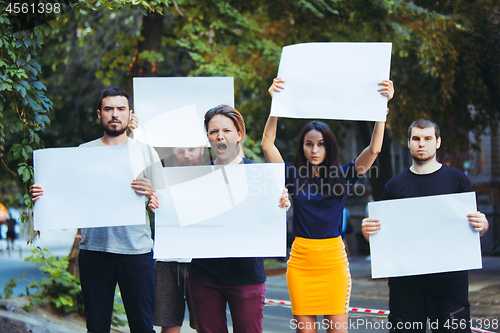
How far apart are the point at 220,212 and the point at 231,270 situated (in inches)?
14.1

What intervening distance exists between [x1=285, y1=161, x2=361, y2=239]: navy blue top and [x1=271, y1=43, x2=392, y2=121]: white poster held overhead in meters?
0.38

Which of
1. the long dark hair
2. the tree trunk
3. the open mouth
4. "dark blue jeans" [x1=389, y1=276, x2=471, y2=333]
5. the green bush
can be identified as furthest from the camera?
the tree trunk

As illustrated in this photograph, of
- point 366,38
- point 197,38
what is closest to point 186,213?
point 197,38

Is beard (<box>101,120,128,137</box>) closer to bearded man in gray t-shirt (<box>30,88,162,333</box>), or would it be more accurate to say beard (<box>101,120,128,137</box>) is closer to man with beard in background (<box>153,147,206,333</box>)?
bearded man in gray t-shirt (<box>30,88,162,333</box>)

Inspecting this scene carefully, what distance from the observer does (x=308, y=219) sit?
3244 millimetres

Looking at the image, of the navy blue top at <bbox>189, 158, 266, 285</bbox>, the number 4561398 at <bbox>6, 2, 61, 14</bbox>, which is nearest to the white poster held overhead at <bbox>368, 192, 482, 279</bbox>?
the navy blue top at <bbox>189, 158, 266, 285</bbox>

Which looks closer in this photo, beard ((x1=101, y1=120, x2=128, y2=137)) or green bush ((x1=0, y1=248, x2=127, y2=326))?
beard ((x1=101, y1=120, x2=128, y2=137))

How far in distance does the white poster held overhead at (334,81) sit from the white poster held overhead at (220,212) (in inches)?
20.6

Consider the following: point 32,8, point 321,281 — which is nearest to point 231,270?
point 321,281

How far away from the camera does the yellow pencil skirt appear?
320 cm

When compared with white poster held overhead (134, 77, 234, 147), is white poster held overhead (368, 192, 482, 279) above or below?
below

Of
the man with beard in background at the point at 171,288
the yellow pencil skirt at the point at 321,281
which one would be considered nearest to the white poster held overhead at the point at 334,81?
the yellow pencil skirt at the point at 321,281

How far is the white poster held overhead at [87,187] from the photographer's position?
3268 millimetres

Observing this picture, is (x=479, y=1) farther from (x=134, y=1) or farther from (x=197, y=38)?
(x=134, y=1)
